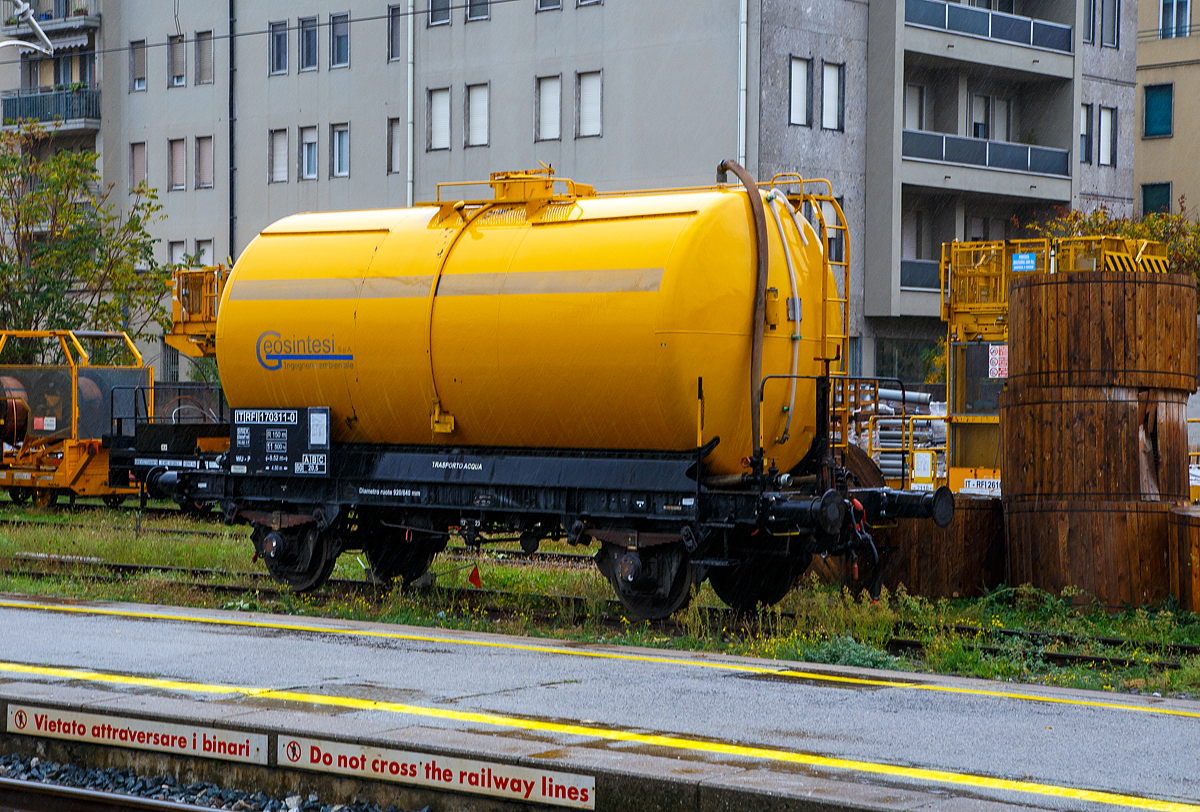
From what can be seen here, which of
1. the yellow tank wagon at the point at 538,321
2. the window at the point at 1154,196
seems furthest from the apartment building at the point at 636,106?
the yellow tank wagon at the point at 538,321

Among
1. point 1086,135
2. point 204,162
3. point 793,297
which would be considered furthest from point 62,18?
point 793,297

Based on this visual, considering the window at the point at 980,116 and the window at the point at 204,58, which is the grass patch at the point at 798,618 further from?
the window at the point at 204,58

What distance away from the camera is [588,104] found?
3753cm

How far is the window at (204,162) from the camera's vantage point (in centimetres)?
4556

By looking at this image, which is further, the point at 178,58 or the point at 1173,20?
the point at 1173,20

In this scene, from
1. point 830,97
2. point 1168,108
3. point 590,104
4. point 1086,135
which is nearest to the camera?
point 830,97

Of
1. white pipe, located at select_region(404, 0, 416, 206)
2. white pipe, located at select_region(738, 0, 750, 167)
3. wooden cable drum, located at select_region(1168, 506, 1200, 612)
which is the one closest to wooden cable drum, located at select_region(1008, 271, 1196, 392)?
wooden cable drum, located at select_region(1168, 506, 1200, 612)

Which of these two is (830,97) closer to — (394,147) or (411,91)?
(411,91)

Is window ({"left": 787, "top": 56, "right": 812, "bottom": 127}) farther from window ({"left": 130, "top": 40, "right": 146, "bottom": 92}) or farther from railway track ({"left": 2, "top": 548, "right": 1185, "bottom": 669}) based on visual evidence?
railway track ({"left": 2, "top": 548, "right": 1185, "bottom": 669})

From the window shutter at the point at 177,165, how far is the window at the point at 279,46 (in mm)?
4419

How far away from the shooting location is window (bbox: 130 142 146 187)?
4744 cm

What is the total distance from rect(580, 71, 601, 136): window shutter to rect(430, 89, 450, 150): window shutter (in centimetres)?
447

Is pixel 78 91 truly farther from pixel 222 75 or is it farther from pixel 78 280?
pixel 78 280

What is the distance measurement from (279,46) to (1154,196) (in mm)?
28861
